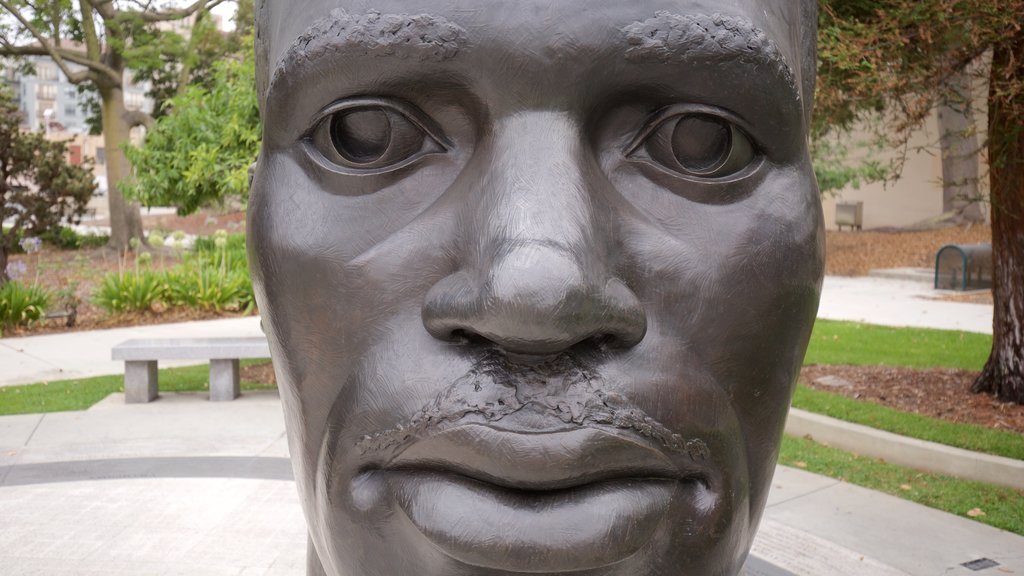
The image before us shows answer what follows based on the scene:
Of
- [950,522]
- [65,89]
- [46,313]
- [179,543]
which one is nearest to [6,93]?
[46,313]

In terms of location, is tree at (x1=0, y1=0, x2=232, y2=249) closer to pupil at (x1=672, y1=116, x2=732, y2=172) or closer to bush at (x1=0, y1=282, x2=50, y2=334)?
bush at (x1=0, y1=282, x2=50, y2=334)

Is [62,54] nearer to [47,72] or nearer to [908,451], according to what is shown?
[908,451]

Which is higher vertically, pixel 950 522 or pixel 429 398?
pixel 429 398

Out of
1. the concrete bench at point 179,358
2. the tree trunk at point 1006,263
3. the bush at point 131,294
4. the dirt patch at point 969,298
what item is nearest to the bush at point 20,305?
the bush at point 131,294

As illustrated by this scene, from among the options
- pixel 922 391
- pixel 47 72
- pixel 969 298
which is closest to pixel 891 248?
pixel 969 298

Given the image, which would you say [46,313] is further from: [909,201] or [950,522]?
[909,201]

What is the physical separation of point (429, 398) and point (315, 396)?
1.08 feet

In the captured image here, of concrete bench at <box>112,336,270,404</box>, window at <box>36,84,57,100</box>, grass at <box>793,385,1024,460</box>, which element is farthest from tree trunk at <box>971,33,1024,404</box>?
window at <box>36,84,57,100</box>

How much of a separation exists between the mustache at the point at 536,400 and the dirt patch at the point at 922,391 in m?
7.00

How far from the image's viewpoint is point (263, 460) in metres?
6.27

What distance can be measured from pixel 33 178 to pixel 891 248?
2054 cm

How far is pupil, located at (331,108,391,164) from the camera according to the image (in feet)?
5.25

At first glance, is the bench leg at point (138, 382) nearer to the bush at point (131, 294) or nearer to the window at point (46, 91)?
the bush at point (131, 294)

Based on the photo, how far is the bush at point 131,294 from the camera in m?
13.3
